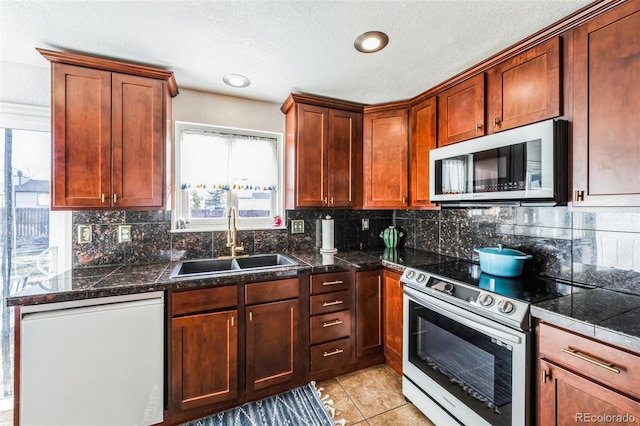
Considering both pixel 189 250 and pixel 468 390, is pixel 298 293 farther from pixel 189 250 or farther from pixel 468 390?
pixel 468 390

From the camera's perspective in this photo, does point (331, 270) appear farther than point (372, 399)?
Yes

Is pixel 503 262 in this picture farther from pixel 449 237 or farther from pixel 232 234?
pixel 232 234

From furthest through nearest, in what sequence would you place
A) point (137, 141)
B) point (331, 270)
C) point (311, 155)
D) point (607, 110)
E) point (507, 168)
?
point (311, 155), point (331, 270), point (137, 141), point (507, 168), point (607, 110)

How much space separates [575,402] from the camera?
106 cm

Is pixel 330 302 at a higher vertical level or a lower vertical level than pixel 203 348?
higher

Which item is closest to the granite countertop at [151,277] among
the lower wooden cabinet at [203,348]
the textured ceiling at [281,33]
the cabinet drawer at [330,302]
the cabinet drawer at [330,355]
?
the lower wooden cabinet at [203,348]

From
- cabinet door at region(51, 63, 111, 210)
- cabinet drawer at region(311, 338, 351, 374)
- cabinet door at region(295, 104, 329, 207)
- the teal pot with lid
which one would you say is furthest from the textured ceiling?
cabinet drawer at region(311, 338, 351, 374)

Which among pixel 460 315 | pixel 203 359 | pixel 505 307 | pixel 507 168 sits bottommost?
pixel 203 359

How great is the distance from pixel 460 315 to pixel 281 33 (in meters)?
1.89

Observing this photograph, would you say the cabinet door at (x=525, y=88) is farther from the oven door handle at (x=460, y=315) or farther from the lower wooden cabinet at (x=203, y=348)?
the lower wooden cabinet at (x=203, y=348)

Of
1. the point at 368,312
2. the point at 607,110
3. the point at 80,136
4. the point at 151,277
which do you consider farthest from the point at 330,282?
the point at 80,136

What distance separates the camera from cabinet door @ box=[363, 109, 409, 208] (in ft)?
8.09

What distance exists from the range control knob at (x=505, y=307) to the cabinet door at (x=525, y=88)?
1.03m

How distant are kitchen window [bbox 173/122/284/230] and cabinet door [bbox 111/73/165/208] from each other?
0.43 m
